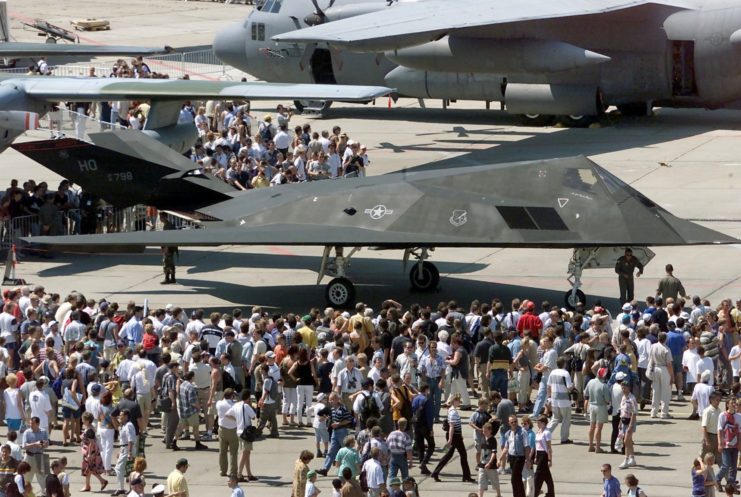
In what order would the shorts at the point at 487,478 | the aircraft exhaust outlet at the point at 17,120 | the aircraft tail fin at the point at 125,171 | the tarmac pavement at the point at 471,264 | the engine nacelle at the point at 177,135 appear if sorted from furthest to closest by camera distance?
1. the engine nacelle at the point at 177,135
2. the aircraft exhaust outlet at the point at 17,120
3. the aircraft tail fin at the point at 125,171
4. the tarmac pavement at the point at 471,264
5. the shorts at the point at 487,478

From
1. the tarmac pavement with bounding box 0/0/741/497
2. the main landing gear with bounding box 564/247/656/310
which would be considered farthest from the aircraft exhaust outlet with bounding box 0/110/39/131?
the main landing gear with bounding box 564/247/656/310

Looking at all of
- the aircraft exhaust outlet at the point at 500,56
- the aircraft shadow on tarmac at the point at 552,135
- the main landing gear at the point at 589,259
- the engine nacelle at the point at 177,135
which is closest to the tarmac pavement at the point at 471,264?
the aircraft shadow on tarmac at the point at 552,135

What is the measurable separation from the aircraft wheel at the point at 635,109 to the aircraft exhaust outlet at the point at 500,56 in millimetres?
3436

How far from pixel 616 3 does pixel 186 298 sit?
58.1 feet

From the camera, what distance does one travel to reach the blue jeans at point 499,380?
19.6 metres

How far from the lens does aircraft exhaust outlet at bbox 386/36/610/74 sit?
1491 inches

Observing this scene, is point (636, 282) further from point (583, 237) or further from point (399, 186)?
point (399, 186)

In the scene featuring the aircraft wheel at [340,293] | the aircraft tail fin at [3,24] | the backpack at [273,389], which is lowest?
the backpack at [273,389]

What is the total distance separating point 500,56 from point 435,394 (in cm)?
2063

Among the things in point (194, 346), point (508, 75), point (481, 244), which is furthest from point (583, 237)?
point (508, 75)

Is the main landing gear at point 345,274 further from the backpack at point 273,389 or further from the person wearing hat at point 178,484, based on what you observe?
the person wearing hat at point 178,484

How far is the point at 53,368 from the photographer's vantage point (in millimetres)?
19281

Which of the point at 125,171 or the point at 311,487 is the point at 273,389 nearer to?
the point at 311,487

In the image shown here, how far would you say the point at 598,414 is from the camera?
58.1 feet
